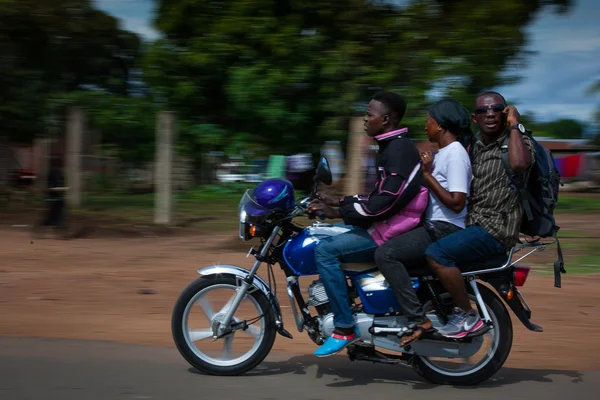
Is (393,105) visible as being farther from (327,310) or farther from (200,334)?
(200,334)

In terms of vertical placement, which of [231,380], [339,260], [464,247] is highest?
[464,247]

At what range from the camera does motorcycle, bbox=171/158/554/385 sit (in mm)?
4973

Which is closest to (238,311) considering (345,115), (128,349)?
(128,349)

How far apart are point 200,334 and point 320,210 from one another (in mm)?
1224

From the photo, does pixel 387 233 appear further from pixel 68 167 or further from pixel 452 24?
pixel 68 167

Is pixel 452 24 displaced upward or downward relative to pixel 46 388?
upward

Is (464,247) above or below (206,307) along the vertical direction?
above

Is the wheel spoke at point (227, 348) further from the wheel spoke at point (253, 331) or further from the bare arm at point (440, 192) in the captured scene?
the bare arm at point (440, 192)

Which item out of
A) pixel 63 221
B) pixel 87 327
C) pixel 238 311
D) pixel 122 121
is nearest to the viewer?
pixel 238 311

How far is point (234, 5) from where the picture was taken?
13.4m

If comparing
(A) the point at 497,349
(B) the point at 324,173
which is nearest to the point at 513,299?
(A) the point at 497,349

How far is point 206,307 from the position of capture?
5.23m

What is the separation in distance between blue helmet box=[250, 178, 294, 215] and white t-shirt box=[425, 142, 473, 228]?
0.89m

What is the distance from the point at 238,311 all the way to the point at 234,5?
9.08 m
